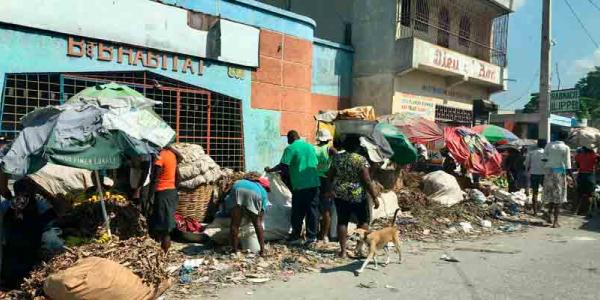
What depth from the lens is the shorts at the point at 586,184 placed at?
421 inches

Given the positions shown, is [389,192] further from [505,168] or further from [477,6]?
[477,6]

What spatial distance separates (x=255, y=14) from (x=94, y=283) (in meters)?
7.47

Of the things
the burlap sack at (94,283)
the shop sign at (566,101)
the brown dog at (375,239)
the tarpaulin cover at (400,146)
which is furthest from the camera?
the shop sign at (566,101)

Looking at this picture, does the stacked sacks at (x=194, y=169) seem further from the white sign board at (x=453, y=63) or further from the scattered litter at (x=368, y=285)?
the white sign board at (x=453, y=63)

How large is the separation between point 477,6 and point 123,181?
50.0 ft

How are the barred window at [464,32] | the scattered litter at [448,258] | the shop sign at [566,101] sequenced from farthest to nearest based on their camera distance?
the barred window at [464,32] → the shop sign at [566,101] → the scattered litter at [448,258]

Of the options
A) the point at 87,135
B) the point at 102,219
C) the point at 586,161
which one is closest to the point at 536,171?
the point at 586,161

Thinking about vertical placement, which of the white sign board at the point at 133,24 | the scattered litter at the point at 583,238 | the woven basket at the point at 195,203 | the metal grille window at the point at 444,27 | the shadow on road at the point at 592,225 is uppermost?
the metal grille window at the point at 444,27

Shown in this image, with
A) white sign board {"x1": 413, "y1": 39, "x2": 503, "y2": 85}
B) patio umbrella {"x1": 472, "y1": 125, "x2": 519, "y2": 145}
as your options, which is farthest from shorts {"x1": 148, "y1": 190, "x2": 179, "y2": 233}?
white sign board {"x1": 413, "y1": 39, "x2": 503, "y2": 85}

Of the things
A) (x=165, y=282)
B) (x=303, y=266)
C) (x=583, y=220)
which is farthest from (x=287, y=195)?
(x=583, y=220)

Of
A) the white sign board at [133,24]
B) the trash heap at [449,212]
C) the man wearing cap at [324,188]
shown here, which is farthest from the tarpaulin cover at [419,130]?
the man wearing cap at [324,188]

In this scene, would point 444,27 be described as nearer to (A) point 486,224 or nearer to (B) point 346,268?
(A) point 486,224

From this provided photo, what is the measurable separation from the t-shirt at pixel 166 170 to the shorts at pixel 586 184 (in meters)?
Result: 9.06

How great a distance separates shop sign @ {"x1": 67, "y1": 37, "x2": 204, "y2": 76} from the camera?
7.72 meters
